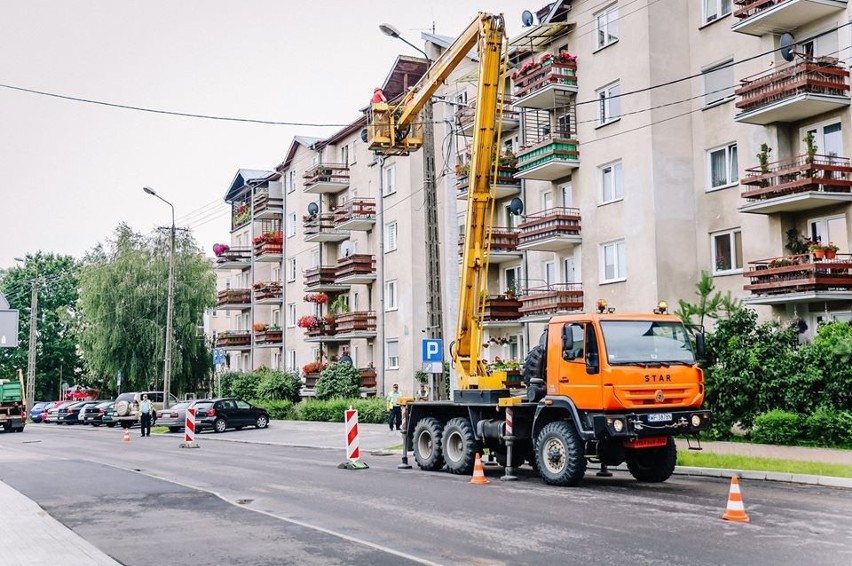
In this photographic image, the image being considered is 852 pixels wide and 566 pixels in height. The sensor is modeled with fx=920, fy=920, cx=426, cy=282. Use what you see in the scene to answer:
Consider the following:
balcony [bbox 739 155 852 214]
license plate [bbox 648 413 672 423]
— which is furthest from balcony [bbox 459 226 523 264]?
license plate [bbox 648 413 672 423]

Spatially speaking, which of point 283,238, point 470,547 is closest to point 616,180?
point 470,547

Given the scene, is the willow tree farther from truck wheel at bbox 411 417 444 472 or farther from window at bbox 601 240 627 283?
truck wheel at bbox 411 417 444 472

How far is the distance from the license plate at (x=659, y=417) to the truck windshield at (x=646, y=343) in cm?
83

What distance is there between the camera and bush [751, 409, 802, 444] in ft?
67.4

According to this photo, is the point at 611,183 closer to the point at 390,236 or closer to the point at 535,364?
the point at 535,364

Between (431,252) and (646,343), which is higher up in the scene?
(431,252)

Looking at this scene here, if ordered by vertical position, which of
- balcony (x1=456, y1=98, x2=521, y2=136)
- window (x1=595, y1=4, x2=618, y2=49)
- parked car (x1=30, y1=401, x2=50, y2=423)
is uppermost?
window (x1=595, y1=4, x2=618, y2=49)

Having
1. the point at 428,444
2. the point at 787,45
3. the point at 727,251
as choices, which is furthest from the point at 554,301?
the point at 428,444

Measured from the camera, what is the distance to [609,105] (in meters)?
30.8

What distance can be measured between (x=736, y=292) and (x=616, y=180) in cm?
592

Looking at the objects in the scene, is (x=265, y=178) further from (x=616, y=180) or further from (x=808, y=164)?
(x=808, y=164)

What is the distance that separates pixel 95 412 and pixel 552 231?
30.9 m

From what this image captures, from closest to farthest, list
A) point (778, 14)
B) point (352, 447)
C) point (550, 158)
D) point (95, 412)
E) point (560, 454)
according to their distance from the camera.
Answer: point (560, 454) → point (352, 447) → point (778, 14) → point (550, 158) → point (95, 412)

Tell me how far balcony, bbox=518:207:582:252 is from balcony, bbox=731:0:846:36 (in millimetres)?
8783
